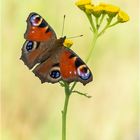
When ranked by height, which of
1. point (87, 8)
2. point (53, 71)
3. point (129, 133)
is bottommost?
point (129, 133)

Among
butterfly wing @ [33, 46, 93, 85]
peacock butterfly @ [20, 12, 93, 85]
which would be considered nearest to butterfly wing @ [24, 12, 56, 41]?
peacock butterfly @ [20, 12, 93, 85]

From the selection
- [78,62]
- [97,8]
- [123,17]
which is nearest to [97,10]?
[97,8]

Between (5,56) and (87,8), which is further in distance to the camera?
(5,56)

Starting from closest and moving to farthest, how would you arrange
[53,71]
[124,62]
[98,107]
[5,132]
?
[53,71]
[5,132]
[98,107]
[124,62]

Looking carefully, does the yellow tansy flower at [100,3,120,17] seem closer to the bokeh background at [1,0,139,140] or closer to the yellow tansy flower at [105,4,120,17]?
the yellow tansy flower at [105,4,120,17]

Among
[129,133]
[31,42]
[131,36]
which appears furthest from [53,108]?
[31,42]

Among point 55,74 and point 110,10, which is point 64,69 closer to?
point 55,74

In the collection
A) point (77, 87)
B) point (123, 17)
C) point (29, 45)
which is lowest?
point (77, 87)

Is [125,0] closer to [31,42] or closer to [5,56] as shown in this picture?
[5,56]
